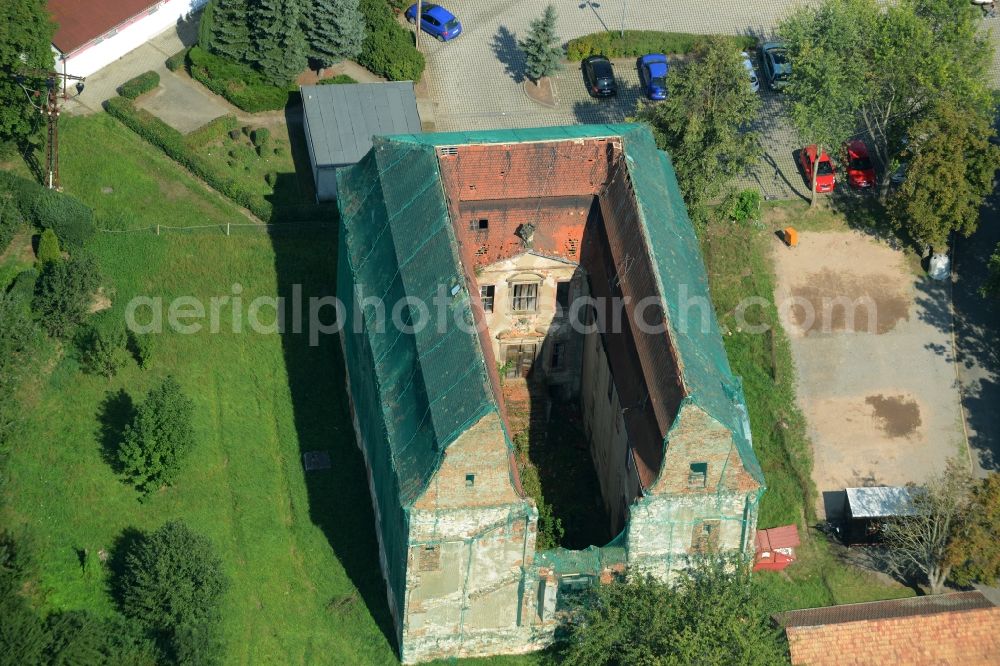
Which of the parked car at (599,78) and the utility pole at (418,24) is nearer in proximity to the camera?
the parked car at (599,78)

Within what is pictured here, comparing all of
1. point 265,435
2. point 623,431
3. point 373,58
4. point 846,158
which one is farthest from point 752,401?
point 373,58

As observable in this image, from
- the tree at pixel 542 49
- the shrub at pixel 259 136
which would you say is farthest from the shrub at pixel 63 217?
the tree at pixel 542 49

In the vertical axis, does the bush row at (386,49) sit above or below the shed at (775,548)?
above

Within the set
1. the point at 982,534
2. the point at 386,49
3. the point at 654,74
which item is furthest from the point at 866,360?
the point at 386,49

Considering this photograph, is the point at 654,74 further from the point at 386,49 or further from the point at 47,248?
the point at 47,248

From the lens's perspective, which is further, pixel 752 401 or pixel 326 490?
pixel 752 401

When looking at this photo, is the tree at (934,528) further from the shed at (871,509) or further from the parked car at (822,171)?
the parked car at (822,171)

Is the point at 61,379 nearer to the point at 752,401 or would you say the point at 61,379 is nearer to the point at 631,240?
the point at 631,240
